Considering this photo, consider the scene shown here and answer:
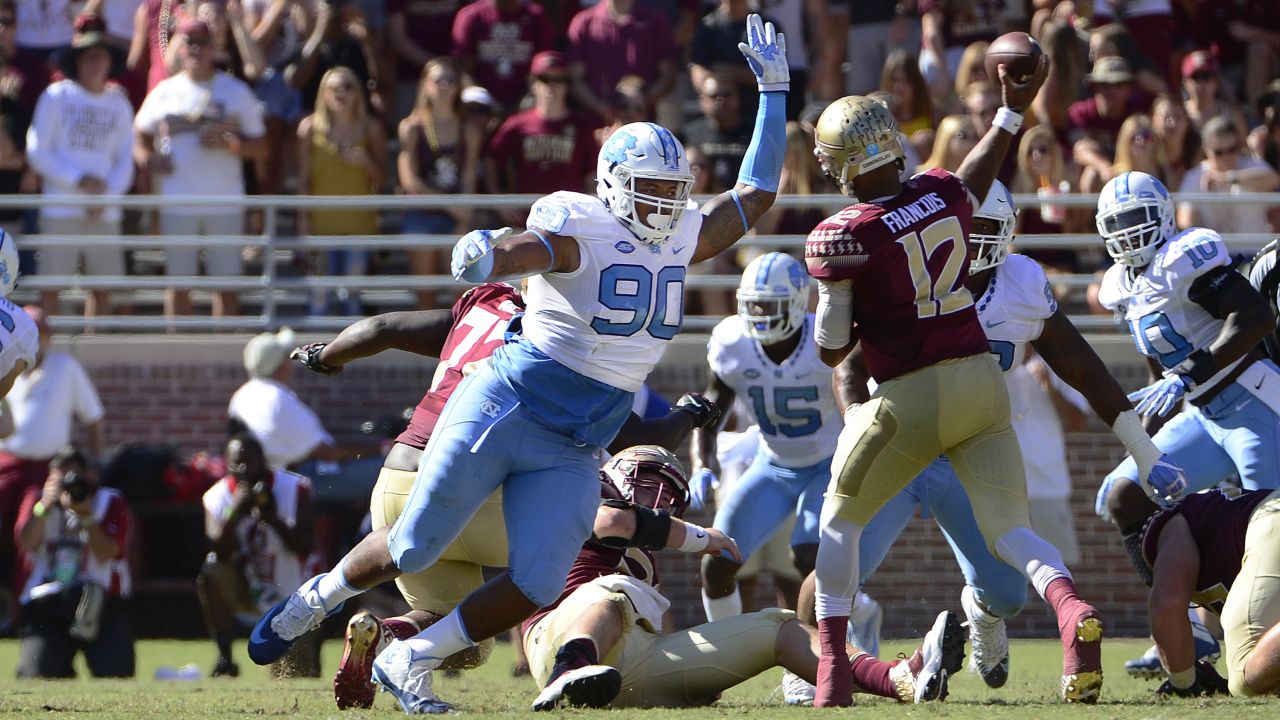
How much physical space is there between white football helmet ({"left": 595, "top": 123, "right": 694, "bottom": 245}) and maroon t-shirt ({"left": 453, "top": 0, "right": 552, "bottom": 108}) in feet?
21.4

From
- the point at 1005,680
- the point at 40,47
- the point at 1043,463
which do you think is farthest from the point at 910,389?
the point at 40,47

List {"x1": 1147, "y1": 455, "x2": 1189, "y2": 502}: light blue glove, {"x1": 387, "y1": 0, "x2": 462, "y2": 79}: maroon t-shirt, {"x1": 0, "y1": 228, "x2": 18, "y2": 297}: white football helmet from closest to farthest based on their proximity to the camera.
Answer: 1. {"x1": 1147, "y1": 455, "x2": 1189, "y2": 502}: light blue glove
2. {"x1": 0, "y1": 228, "x2": 18, "y2": 297}: white football helmet
3. {"x1": 387, "y1": 0, "x2": 462, "y2": 79}: maroon t-shirt

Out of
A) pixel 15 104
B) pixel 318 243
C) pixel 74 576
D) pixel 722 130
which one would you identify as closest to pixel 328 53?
pixel 318 243

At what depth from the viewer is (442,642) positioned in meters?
5.32

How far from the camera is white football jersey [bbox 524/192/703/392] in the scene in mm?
5273

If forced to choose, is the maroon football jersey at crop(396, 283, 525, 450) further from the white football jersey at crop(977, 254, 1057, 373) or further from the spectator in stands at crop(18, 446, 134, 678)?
the spectator in stands at crop(18, 446, 134, 678)

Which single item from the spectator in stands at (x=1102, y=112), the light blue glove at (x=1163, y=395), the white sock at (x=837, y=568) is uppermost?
the spectator in stands at (x=1102, y=112)

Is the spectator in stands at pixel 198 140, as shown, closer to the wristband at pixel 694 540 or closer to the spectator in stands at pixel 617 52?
the spectator in stands at pixel 617 52

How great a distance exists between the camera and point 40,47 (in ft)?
38.9

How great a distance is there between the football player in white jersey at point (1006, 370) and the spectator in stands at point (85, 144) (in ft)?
20.2

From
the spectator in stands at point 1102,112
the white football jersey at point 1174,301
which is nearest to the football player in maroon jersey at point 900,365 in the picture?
the white football jersey at point 1174,301

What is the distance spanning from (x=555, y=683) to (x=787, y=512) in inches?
104

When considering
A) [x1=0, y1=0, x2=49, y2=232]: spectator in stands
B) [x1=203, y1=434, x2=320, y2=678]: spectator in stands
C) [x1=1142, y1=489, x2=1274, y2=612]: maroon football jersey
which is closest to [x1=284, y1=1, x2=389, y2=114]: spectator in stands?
[x1=0, y1=0, x2=49, y2=232]: spectator in stands

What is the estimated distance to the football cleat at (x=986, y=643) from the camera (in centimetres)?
654
